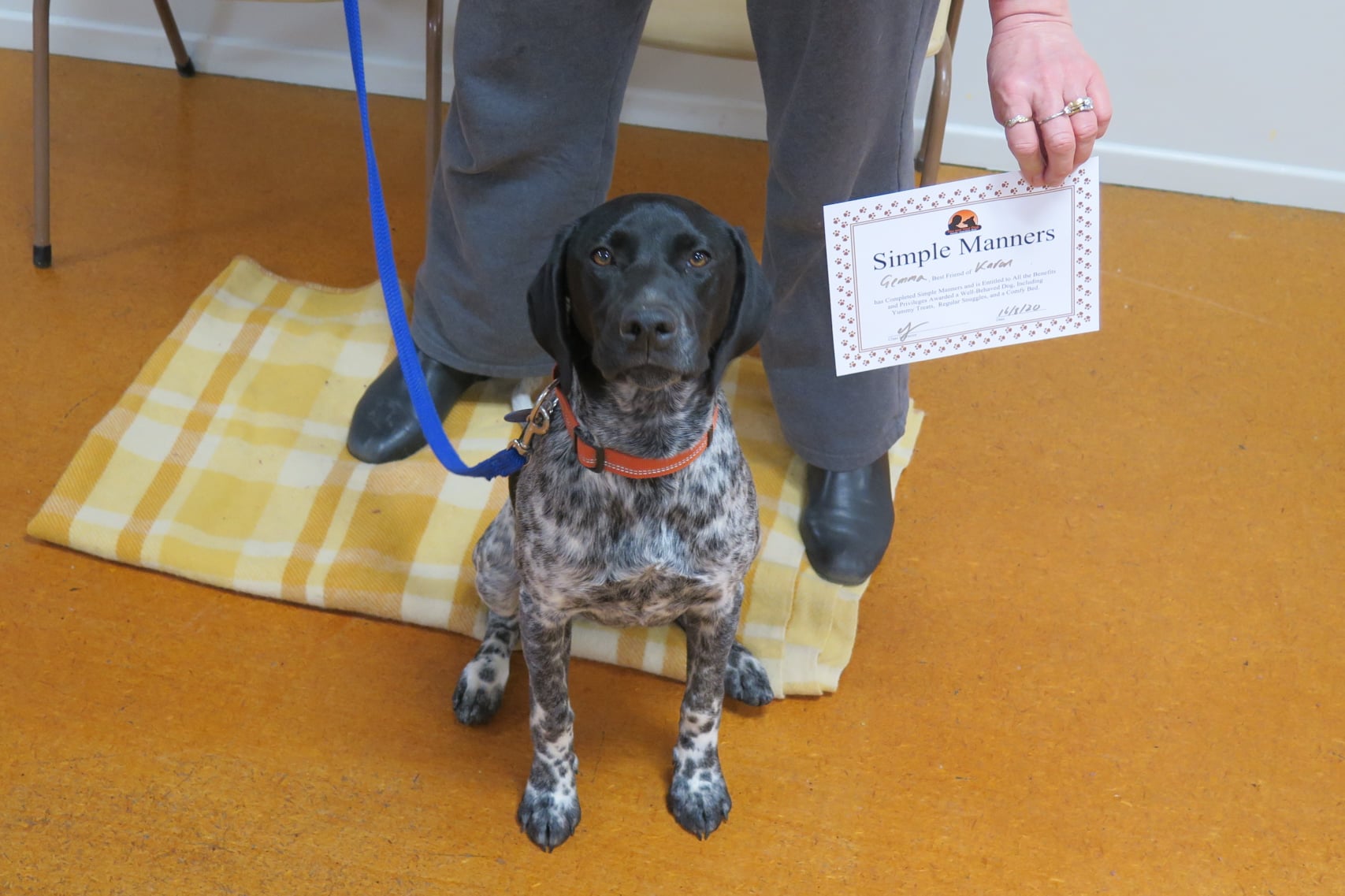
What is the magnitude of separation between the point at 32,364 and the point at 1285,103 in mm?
3287

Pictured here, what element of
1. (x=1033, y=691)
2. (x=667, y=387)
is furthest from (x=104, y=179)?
(x=1033, y=691)

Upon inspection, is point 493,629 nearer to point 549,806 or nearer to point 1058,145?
point 549,806

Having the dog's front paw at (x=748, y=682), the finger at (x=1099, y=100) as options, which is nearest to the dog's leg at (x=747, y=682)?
the dog's front paw at (x=748, y=682)

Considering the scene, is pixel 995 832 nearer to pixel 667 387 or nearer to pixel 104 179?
pixel 667 387

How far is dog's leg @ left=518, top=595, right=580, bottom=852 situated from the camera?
1.69 metres

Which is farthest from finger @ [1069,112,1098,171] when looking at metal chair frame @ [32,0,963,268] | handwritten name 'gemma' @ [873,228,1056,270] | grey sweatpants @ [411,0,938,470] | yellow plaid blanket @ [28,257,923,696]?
yellow plaid blanket @ [28,257,923,696]

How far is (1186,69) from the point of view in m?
3.10

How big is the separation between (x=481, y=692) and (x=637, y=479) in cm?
59

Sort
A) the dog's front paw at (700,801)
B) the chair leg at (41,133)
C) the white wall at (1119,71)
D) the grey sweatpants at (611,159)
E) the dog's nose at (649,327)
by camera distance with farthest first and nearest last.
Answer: the white wall at (1119,71) < the chair leg at (41,133) < the dog's front paw at (700,801) < the grey sweatpants at (611,159) < the dog's nose at (649,327)

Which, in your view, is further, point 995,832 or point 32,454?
point 32,454

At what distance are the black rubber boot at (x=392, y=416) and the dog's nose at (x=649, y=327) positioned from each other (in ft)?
3.46

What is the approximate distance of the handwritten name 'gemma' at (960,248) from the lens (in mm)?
1637
